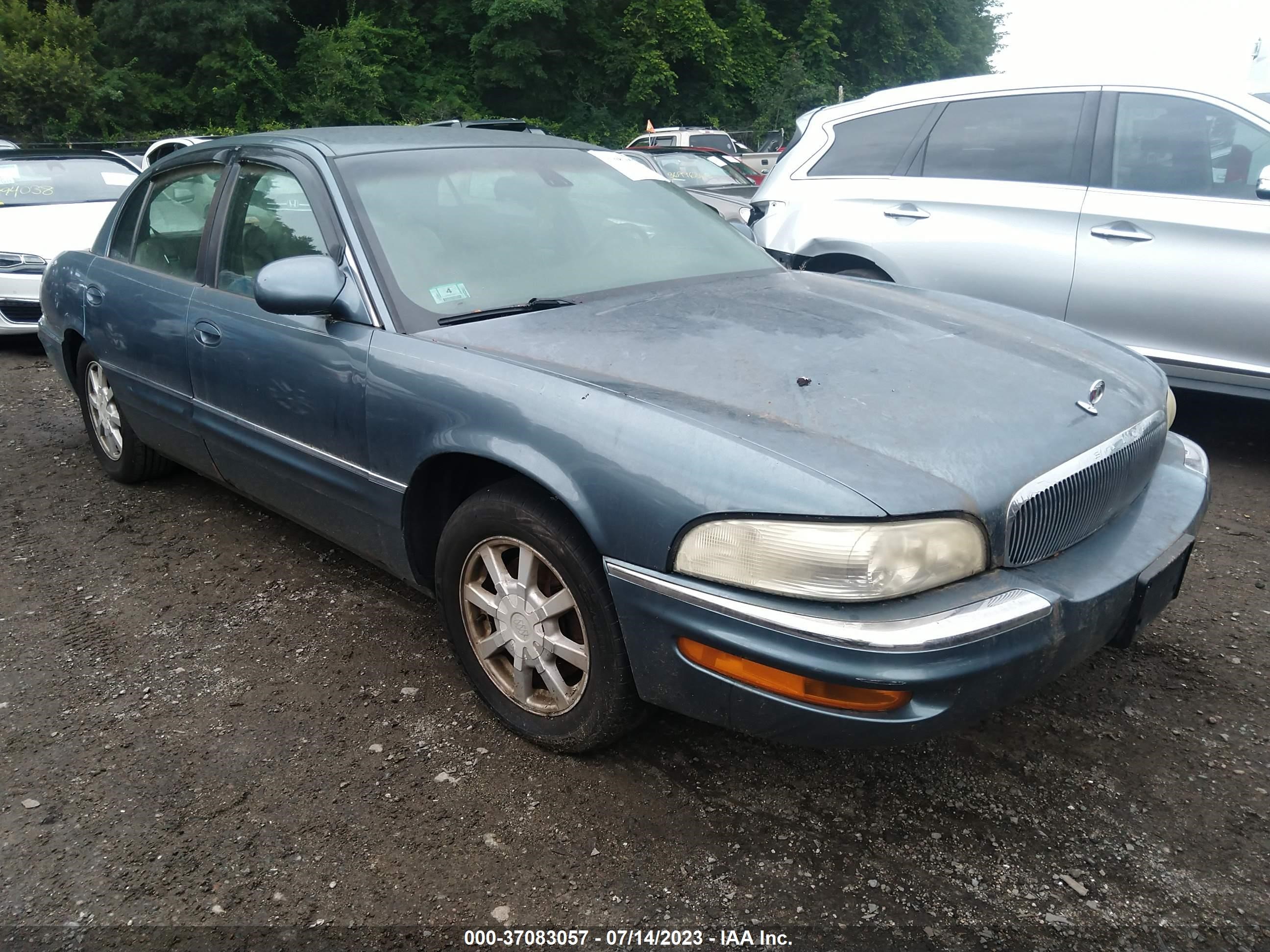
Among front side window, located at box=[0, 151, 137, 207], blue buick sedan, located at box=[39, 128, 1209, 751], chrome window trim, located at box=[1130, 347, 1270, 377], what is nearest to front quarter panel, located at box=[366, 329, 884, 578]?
blue buick sedan, located at box=[39, 128, 1209, 751]

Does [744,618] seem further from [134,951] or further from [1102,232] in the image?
[1102,232]

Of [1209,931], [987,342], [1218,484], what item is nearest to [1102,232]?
[1218,484]

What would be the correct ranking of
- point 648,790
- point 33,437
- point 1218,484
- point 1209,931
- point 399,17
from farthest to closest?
point 399,17, point 33,437, point 1218,484, point 648,790, point 1209,931

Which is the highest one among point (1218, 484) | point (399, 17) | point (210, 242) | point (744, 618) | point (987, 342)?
point (399, 17)

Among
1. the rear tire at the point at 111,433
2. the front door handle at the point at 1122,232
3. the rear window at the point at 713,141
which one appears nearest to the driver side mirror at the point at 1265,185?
the front door handle at the point at 1122,232

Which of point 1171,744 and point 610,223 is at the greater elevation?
point 610,223

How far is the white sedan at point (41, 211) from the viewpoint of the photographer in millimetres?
7480

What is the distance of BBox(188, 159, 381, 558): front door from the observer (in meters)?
2.92

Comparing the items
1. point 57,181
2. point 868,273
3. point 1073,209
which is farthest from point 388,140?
point 57,181

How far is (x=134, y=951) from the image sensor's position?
206cm

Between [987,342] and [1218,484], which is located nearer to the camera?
[987,342]

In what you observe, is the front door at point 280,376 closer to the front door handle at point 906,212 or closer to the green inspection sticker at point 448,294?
the green inspection sticker at point 448,294

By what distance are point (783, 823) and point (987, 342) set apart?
1385 mm

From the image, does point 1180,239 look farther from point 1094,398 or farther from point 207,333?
point 207,333
